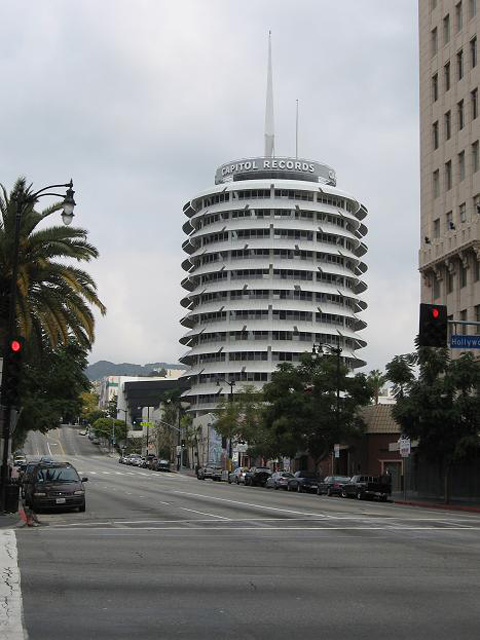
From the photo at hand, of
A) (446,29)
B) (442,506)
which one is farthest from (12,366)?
(446,29)

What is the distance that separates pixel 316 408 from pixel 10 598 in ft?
177

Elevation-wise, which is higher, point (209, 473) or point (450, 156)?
point (450, 156)

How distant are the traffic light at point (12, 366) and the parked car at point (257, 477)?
4623cm

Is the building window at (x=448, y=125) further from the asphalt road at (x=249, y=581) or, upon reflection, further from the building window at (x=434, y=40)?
the asphalt road at (x=249, y=581)

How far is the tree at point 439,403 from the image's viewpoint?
45094 millimetres

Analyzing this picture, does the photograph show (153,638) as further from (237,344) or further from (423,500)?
(237,344)

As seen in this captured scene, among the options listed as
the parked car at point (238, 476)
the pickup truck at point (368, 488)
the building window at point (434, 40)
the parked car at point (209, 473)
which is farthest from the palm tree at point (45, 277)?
the parked car at point (209, 473)

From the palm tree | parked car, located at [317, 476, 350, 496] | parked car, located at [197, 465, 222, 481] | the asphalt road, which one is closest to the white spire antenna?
parked car, located at [197, 465, 222, 481]

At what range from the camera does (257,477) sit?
72250mm

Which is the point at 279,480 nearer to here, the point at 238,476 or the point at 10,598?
the point at 238,476

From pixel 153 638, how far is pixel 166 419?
137516mm

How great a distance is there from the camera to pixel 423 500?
51594 mm

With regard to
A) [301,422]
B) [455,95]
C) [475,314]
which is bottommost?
[301,422]

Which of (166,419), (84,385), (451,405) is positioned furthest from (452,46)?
(166,419)
